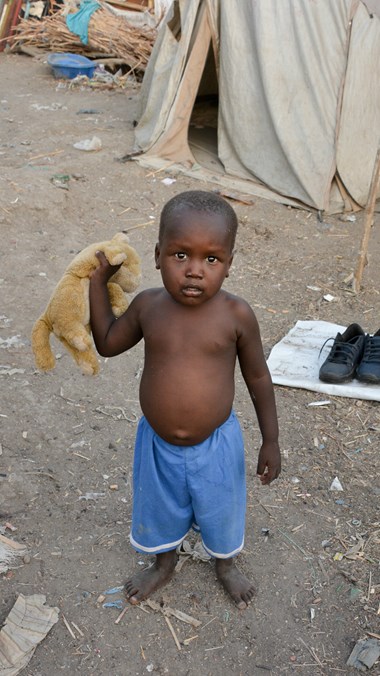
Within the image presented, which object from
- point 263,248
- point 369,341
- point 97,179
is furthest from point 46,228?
point 369,341

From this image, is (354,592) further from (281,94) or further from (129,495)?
(281,94)

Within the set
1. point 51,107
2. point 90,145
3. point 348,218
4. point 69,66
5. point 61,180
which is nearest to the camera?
point 61,180

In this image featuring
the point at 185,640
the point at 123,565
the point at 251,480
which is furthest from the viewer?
the point at 251,480

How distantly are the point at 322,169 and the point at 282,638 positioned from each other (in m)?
4.82

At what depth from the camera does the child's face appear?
203 cm

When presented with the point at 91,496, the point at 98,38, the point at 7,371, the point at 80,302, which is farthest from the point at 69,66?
the point at 80,302

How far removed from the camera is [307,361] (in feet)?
13.9

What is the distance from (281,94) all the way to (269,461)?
4.88 m

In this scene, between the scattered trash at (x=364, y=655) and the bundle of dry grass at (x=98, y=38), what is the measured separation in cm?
919

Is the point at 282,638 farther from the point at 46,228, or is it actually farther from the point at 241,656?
the point at 46,228

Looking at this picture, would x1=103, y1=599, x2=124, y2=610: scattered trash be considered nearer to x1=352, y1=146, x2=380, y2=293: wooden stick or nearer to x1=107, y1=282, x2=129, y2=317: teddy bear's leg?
x1=107, y1=282, x2=129, y2=317: teddy bear's leg

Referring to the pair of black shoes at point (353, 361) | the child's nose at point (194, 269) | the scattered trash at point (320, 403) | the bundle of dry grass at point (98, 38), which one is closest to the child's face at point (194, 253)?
the child's nose at point (194, 269)

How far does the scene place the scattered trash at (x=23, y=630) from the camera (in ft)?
7.72

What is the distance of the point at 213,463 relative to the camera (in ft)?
7.66
